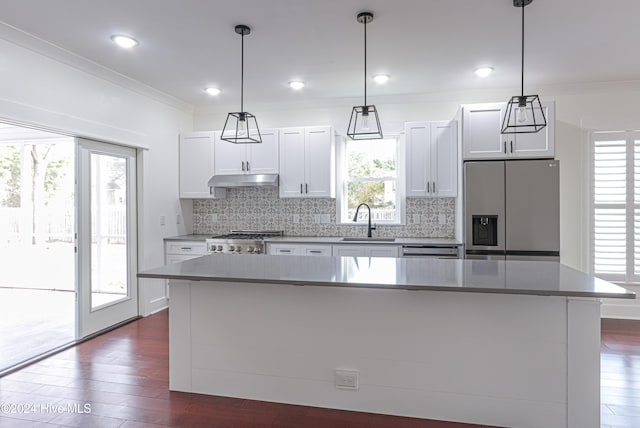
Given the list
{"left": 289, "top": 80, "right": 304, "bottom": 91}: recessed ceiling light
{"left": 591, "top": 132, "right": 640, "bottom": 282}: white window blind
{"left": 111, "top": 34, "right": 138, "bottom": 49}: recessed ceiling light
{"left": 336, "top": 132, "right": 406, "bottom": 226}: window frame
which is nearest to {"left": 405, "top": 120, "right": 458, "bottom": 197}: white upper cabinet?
{"left": 336, "top": 132, "right": 406, "bottom": 226}: window frame

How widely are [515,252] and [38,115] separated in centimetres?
443

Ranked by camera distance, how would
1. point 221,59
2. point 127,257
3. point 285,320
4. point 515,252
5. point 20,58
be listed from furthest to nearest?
1. point 127,257
2. point 515,252
3. point 221,59
4. point 20,58
5. point 285,320

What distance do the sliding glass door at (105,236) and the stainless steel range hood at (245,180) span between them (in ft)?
3.18

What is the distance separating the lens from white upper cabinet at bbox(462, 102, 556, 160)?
3.89 metres

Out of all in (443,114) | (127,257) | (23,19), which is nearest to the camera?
(23,19)

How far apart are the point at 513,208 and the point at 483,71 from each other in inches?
54.8

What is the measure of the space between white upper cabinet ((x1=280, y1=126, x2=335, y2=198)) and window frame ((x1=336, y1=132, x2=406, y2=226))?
0.90 feet

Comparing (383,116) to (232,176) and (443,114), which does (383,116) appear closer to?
(443,114)

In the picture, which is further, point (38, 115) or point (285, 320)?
point (38, 115)

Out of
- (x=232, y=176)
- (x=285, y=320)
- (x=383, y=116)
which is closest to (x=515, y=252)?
(x=383, y=116)

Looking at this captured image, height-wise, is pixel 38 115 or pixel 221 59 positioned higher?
pixel 221 59

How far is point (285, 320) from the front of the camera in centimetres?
252

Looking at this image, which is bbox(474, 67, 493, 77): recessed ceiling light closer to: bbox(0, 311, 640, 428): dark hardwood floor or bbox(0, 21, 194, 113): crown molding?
bbox(0, 311, 640, 428): dark hardwood floor

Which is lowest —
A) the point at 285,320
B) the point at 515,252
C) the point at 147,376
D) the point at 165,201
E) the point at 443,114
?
the point at 147,376
